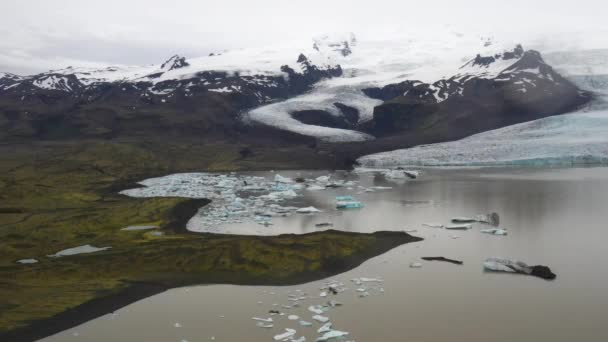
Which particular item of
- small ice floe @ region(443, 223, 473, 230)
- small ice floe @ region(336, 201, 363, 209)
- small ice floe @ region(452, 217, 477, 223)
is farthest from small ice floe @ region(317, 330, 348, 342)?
small ice floe @ region(336, 201, 363, 209)

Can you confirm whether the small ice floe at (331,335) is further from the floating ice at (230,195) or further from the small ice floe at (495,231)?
the small ice floe at (495,231)

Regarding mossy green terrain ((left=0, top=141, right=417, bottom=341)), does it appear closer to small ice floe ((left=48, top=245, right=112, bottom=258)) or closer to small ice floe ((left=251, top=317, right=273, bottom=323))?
small ice floe ((left=48, top=245, right=112, bottom=258))

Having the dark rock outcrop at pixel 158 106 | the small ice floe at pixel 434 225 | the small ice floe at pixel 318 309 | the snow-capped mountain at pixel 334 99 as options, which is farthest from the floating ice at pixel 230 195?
the snow-capped mountain at pixel 334 99

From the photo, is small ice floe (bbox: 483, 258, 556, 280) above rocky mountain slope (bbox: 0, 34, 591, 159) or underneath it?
underneath

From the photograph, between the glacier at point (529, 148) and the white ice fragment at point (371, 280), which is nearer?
the white ice fragment at point (371, 280)

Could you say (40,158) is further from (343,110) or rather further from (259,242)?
(343,110)
